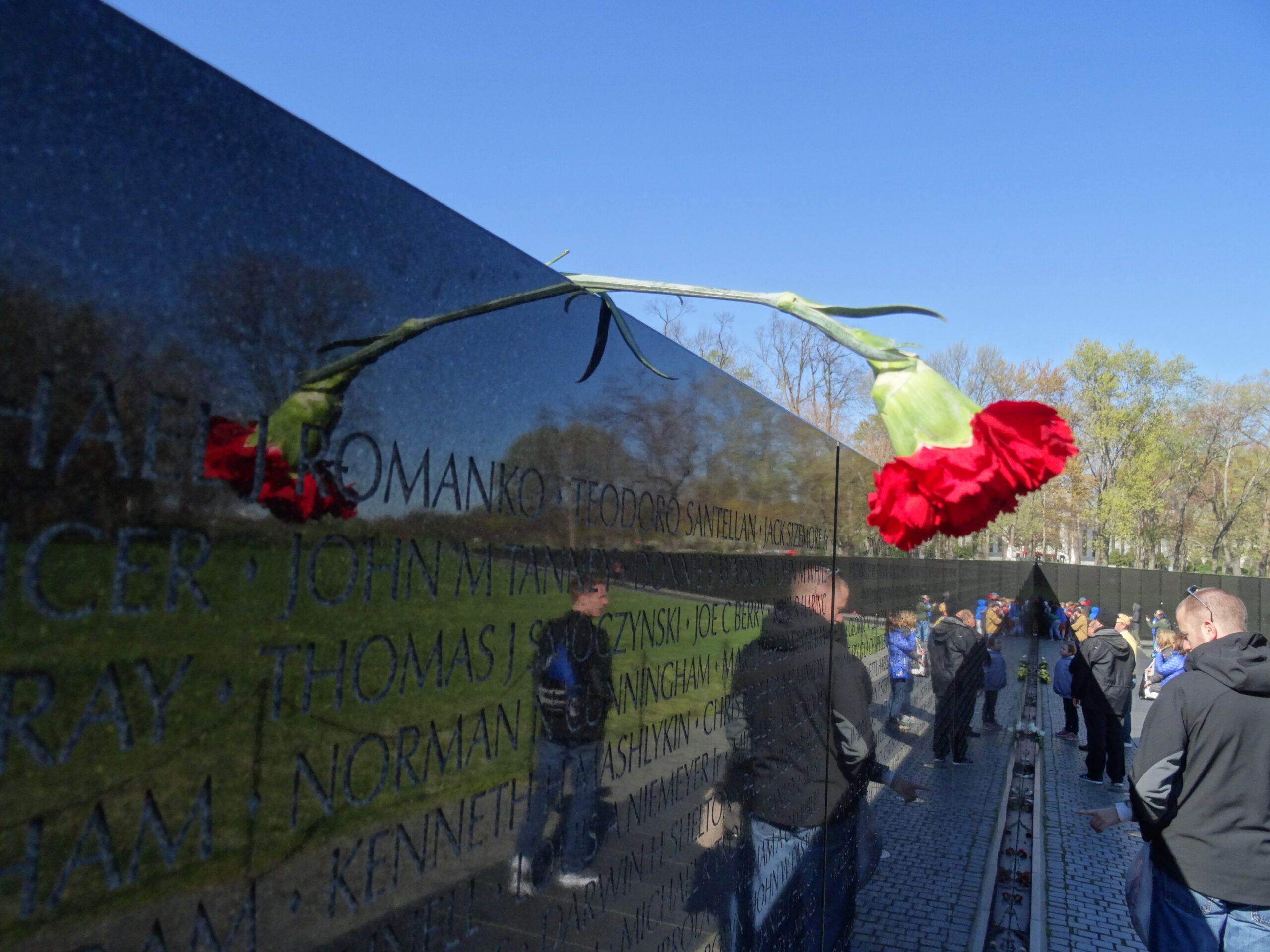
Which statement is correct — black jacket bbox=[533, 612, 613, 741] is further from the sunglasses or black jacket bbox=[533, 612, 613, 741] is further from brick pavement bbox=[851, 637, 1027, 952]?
the sunglasses

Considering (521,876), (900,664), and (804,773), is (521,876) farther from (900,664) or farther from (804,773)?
(900,664)

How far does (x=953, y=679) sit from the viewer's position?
782 centimetres

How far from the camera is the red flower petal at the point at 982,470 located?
4.07 ft

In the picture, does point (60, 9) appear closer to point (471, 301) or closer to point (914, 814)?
point (471, 301)

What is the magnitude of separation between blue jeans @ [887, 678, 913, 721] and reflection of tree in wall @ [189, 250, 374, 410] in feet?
14.5

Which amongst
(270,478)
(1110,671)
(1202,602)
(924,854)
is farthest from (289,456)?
(1110,671)

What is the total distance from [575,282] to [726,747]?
145cm

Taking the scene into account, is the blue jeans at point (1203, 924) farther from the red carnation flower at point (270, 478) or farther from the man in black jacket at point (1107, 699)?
the man in black jacket at point (1107, 699)

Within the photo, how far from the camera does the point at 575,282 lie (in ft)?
5.94

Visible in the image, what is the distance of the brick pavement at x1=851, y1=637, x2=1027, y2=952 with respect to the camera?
4.50m

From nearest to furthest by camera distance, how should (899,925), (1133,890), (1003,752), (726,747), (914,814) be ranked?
1. (726,747)
2. (1133,890)
3. (899,925)
4. (914,814)
5. (1003,752)

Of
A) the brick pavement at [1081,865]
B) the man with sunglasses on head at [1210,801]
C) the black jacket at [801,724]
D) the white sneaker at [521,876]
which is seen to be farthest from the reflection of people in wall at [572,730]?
the brick pavement at [1081,865]

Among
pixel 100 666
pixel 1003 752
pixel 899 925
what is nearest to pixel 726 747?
pixel 100 666

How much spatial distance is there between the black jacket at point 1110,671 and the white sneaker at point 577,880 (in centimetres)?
915
